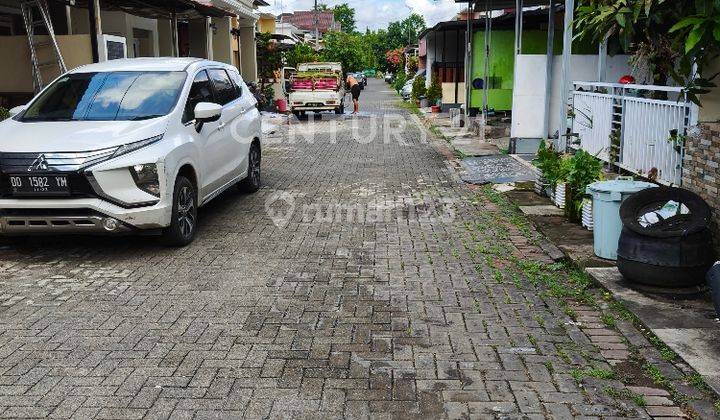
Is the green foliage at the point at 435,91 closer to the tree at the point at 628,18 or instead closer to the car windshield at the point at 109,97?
the car windshield at the point at 109,97

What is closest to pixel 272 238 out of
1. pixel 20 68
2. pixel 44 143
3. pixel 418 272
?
pixel 418 272

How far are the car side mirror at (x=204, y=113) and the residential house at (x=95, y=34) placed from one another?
5.92 meters

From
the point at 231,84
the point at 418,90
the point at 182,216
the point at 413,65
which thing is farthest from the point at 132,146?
the point at 413,65

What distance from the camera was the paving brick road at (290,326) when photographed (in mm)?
3957

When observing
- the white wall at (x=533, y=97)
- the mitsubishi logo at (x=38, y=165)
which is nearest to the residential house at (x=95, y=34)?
the mitsubishi logo at (x=38, y=165)

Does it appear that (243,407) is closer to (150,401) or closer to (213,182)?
(150,401)

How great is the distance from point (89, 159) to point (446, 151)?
10517 mm

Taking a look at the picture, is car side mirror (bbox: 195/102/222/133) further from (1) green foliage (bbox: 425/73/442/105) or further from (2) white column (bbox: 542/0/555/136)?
(1) green foliage (bbox: 425/73/442/105)

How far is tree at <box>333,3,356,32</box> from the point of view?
127m

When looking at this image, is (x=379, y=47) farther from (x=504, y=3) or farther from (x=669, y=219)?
(x=669, y=219)

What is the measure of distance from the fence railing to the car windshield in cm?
535

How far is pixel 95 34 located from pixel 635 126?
31.0 feet

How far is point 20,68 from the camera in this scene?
13250 millimetres

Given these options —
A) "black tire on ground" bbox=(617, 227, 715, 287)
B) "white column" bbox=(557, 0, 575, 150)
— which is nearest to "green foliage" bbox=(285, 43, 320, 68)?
"white column" bbox=(557, 0, 575, 150)
